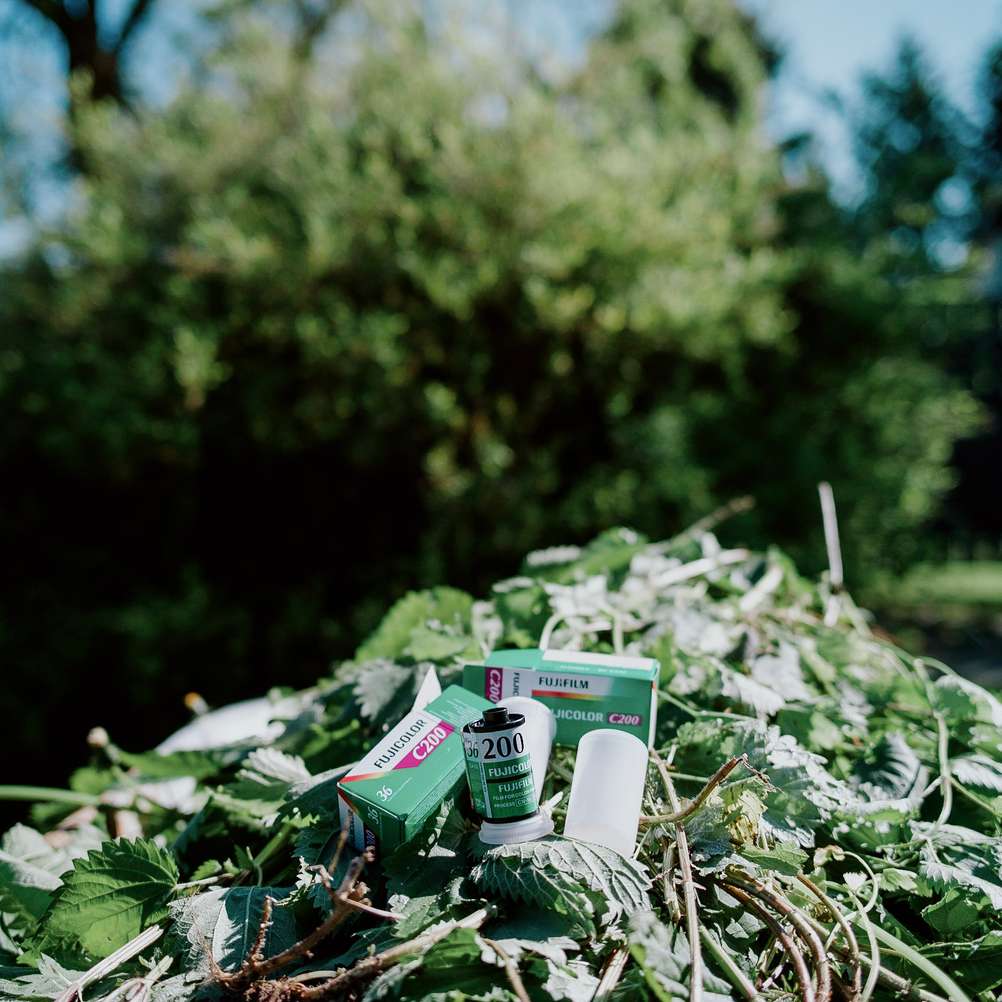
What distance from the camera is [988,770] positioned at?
1102 mm

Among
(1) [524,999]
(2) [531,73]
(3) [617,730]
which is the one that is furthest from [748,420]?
(1) [524,999]

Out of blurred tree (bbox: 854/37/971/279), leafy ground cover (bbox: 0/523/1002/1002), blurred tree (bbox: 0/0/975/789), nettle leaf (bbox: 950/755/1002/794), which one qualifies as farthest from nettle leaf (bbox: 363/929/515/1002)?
blurred tree (bbox: 854/37/971/279)

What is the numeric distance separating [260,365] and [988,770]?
3671 millimetres

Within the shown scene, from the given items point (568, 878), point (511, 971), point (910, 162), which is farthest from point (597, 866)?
point (910, 162)

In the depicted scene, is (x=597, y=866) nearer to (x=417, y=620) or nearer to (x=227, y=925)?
(x=227, y=925)

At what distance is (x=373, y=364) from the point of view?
3846 millimetres

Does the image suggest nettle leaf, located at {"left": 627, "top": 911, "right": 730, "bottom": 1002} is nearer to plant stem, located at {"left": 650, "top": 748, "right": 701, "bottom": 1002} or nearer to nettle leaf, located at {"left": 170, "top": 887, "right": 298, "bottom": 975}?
plant stem, located at {"left": 650, "top": 748, "right": 701, "bottom": 1002}

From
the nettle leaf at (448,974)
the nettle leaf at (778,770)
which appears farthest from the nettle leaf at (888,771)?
the nettle leaf at (448,974)

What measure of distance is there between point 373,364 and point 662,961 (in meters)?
3.35

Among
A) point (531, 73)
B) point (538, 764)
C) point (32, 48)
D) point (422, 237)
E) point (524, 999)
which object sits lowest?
point (524, 999)

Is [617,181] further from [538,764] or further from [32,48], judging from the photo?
[32,48]

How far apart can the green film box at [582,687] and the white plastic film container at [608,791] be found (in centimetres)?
9

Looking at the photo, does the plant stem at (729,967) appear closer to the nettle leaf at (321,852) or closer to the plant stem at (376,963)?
the plant stem at (376,963)

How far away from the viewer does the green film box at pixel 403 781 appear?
883 millimetres
